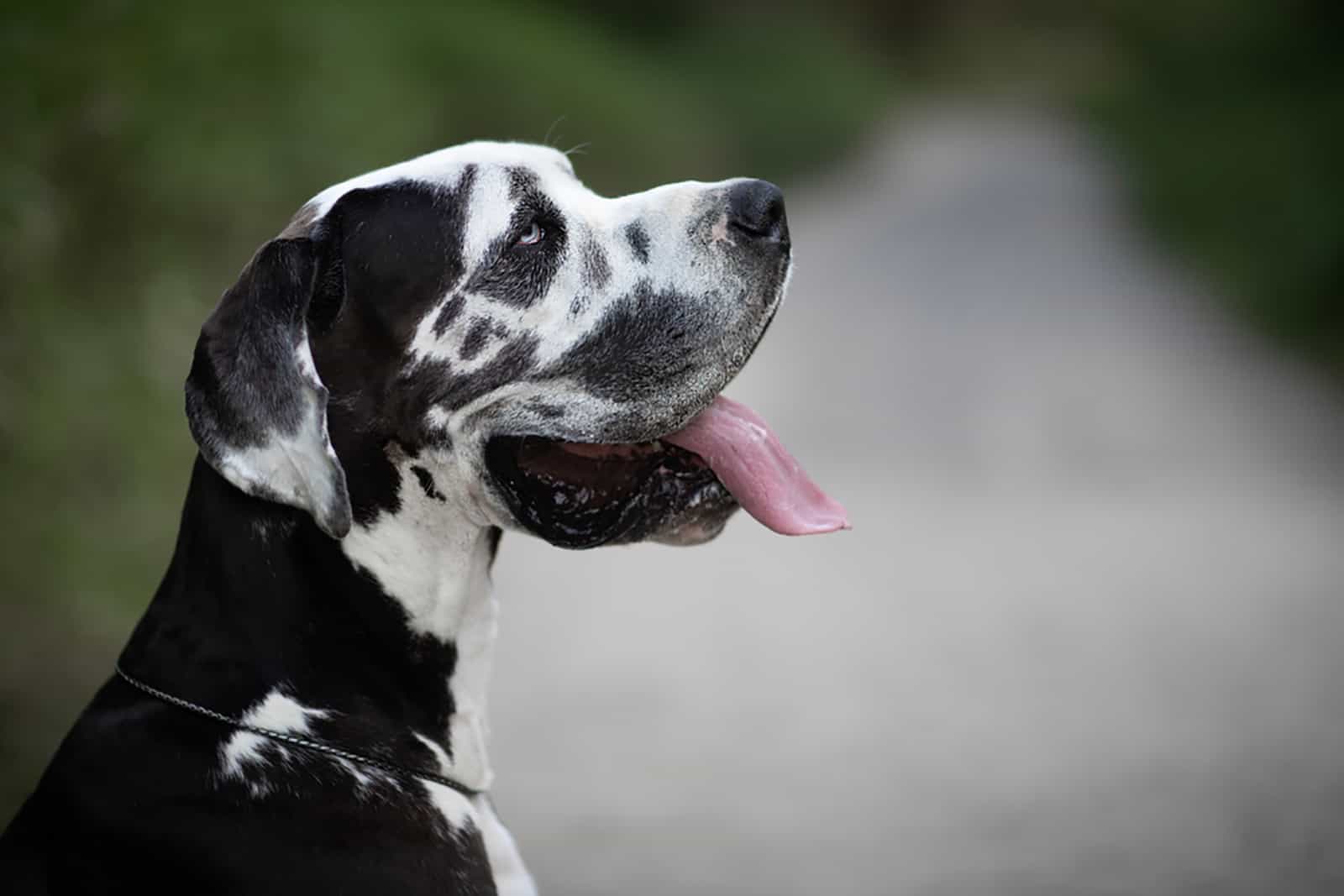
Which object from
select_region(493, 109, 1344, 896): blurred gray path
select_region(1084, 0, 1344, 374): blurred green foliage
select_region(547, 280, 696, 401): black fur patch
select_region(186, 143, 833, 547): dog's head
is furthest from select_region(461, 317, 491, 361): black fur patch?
select_region(1084, 0, 1344, 374): blurred green foliage

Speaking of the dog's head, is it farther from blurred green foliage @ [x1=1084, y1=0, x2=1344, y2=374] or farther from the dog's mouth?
blurred green foliage @ [x1=1084, y1=0, x2=1344, y2=374]

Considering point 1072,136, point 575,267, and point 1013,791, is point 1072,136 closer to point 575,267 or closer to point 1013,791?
point 1013,791

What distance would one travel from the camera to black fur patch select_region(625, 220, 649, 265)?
2.58m

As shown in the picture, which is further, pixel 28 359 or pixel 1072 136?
pixel 1072 136

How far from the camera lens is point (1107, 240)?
11438mm

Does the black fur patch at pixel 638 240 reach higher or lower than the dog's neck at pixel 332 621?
higher

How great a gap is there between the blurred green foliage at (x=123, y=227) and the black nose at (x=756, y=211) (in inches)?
23.6

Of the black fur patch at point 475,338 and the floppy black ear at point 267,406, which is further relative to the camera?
the black fur patch at point 475,338

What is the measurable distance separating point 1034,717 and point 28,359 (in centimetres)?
389

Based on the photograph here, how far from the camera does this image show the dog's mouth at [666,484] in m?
2.57

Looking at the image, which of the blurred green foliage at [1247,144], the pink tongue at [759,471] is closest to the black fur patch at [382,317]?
the pink tongue at [759,471]

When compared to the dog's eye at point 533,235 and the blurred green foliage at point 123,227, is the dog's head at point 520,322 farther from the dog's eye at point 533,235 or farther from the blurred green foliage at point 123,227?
the blurred green foliage at point 123,227

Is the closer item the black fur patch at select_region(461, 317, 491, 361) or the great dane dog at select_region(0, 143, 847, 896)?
the great dane dog at select_region(0, 143, 847, 896)

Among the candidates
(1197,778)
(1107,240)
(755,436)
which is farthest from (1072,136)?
(755,436)
